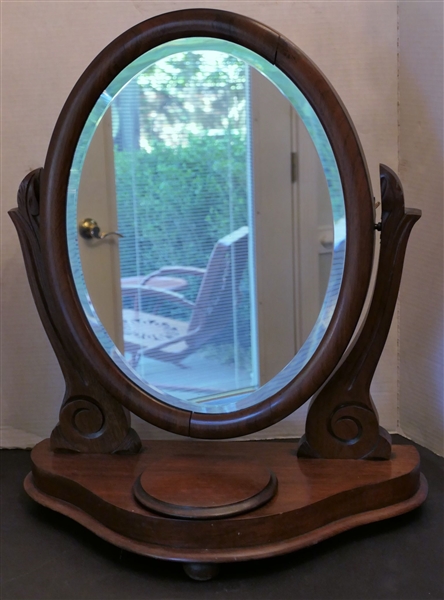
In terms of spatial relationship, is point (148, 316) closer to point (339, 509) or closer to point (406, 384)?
point (339, 509)

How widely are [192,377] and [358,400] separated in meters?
0.21

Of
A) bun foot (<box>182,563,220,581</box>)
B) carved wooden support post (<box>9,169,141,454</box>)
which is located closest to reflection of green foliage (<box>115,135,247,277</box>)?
carved wooden support post (<box>9,169,141,454</box>)

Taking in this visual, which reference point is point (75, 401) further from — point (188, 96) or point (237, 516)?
point (188, 96)

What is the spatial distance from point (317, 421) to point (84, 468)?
0.29 metres

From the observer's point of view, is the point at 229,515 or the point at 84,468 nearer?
the point at 229,515

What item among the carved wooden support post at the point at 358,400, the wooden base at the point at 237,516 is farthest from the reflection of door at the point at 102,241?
the carved wooden support post at the point at 358,400

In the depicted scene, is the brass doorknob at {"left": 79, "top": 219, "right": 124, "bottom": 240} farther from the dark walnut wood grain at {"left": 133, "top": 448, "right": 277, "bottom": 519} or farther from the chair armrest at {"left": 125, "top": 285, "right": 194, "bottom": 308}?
the dark walnut wood grain at {"left": 133, "top": 448, "right": 277, "bottom": 519}

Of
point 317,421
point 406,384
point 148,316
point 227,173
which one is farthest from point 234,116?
point 406,384

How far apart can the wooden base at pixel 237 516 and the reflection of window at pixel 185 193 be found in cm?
10

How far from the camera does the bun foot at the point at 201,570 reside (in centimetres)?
69

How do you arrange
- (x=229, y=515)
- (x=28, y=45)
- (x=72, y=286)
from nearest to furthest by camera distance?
(x=229, y=515)
(x=72, y=286)
(x=28, y=45)

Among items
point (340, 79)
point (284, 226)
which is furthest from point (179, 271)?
point (340, 79)

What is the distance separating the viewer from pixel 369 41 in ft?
3.12

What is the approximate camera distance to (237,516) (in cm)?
70
